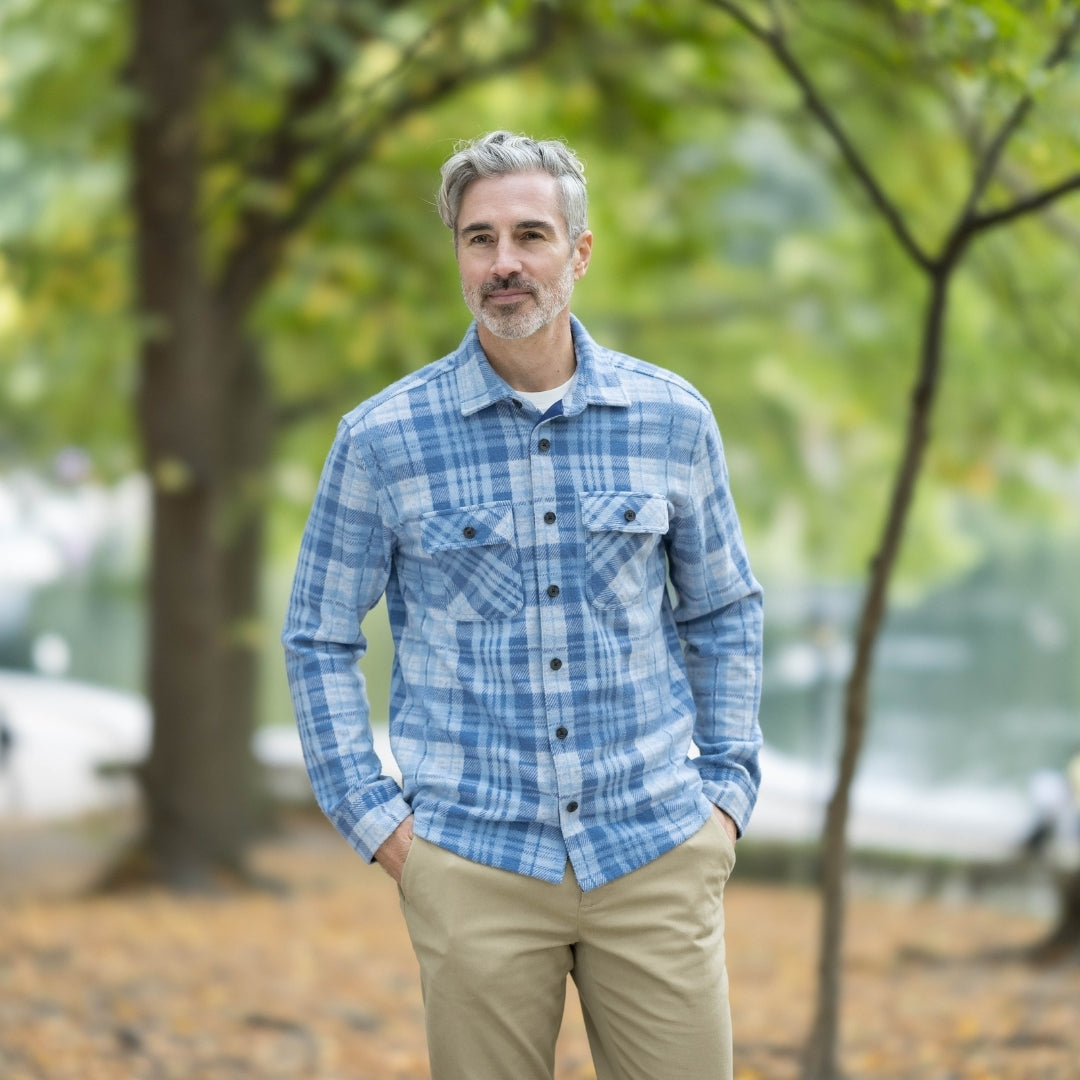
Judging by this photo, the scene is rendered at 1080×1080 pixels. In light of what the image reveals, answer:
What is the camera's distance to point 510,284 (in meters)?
2.20

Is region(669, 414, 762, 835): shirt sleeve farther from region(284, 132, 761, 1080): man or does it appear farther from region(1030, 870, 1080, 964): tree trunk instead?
region(1030, 870, 1080, 964): tree trunk

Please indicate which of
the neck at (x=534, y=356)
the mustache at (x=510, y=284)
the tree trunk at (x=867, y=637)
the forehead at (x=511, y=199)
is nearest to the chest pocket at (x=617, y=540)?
the neck at (x=534, y=356)

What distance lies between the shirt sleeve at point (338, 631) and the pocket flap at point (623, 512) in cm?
34

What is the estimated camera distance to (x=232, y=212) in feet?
28.6

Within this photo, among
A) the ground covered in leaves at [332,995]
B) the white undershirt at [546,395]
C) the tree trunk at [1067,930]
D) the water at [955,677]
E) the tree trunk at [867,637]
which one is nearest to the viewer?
the white undershirt at [546,395]

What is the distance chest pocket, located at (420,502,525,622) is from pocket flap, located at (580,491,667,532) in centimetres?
12

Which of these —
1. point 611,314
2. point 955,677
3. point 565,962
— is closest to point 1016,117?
point 565,962

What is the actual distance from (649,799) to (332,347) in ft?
24.9

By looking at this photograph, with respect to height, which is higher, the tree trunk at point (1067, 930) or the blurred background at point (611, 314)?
the blurred background at point (611, 314)

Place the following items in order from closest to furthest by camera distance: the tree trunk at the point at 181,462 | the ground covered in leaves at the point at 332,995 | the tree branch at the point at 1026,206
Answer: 1. the tree branch at the point at 1026,206
2. the ground covered in leaves at the point at 332,995
3. the tree trunk at the point at 181,462

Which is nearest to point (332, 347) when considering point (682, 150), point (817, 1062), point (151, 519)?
point (151, 519)

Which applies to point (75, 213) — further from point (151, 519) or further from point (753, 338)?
point (753, 338)

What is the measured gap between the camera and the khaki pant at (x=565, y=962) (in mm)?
2160

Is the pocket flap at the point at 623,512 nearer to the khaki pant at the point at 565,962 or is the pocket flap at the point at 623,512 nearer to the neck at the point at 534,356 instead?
the neck at the point at 534,356
